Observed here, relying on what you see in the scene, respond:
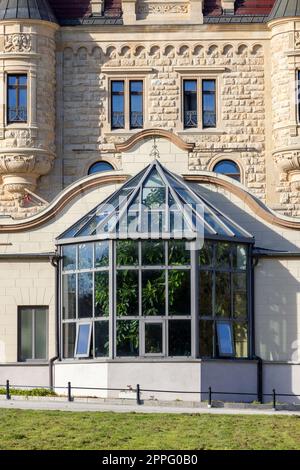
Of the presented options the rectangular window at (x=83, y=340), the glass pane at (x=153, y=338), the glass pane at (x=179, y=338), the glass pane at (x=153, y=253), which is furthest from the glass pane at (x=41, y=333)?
the glass pane at (x=179, y=338)

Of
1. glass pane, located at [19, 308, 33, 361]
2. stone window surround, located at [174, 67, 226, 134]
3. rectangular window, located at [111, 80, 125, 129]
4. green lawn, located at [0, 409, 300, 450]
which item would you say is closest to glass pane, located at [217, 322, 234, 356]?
glass pane, located at [19, 308, 33, 361]

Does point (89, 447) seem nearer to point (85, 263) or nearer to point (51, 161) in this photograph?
point (85, 263)


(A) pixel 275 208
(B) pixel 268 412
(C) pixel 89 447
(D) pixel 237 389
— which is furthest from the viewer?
(A) pixel 275 208

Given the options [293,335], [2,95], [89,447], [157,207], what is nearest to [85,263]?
[157,207]

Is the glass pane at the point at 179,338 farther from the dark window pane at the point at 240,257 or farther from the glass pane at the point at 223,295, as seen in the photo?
the dark window pane at the point at 240,257

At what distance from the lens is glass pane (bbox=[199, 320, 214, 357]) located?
61.0m

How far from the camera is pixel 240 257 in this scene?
6278 cm

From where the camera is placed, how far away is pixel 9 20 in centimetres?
7231

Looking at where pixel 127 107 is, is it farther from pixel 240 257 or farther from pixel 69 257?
pixel 240 257

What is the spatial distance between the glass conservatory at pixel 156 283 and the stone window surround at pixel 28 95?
1004 centimetres

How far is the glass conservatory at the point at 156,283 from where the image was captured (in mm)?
60969

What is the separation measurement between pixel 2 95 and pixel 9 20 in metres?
2.68

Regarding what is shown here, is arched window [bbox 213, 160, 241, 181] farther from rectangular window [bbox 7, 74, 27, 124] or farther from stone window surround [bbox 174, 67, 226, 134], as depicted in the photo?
rectangular window [bbox 7, 74, 27, 124]

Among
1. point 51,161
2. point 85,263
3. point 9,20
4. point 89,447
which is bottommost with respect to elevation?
point 89,447
